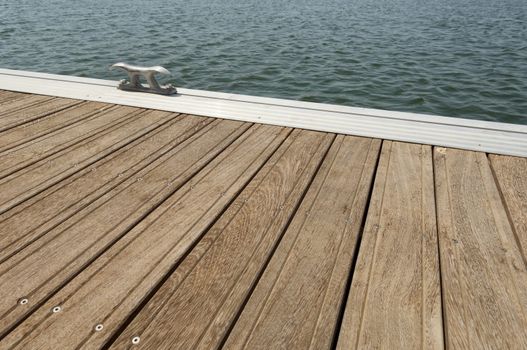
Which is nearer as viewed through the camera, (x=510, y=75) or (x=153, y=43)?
(x=510, y=75)

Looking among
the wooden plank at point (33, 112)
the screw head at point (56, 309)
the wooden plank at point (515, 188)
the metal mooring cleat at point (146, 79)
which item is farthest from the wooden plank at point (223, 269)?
the wooden plank at point (33, 112)

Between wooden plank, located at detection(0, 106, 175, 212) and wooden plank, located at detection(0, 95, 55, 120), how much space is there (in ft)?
2.91

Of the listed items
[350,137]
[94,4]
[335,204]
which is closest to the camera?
[335,204]

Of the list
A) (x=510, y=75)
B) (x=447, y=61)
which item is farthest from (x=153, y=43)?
(x=510, y=75)

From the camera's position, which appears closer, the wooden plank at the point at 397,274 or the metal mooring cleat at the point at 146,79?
the wooden plank at the point at 397,274

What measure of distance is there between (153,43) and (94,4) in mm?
6763

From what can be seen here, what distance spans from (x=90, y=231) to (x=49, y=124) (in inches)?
58.3

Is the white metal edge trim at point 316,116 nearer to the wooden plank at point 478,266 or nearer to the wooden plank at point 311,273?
the wooden plank at point 478,266

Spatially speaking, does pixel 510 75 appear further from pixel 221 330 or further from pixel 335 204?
pixel 221 330

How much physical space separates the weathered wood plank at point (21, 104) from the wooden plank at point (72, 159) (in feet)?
2.90

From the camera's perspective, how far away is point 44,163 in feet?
8.11

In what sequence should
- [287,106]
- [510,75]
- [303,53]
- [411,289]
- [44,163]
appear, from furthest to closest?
[303,53]
[510,75]
[287,106]
[44,163]
[411,289]

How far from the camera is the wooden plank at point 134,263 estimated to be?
1417 millimetres

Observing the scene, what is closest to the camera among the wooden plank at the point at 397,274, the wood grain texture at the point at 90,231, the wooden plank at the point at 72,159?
the wooden plank at the point at 397,274
